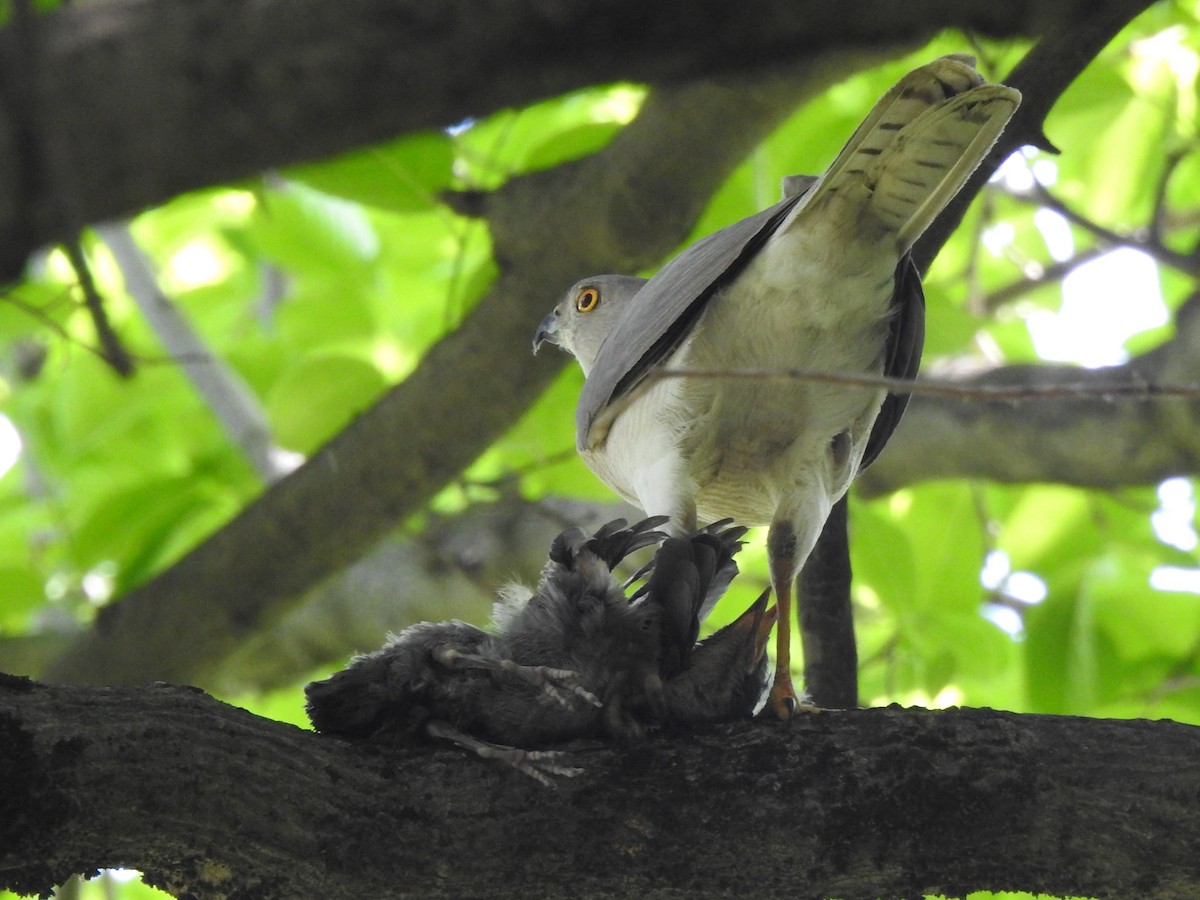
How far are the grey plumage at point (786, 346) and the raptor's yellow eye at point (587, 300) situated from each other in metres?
0.68

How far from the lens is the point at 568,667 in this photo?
8.27 ft

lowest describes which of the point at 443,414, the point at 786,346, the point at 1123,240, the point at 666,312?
the point at 786,346

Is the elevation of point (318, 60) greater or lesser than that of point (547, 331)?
lesser

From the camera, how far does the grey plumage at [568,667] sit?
94.2 inches

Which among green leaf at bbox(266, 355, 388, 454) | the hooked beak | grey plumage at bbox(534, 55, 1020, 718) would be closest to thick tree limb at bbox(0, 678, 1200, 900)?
grey plumage at bbox(534, 55, 1020, 718)

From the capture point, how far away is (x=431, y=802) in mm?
2164

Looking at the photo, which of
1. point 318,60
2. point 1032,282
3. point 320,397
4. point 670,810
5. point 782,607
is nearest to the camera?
point 318,60

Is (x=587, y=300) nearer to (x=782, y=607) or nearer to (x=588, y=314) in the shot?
(x=588, y=314)

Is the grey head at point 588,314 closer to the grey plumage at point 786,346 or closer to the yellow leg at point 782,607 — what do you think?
the grey plumage at point 786,346

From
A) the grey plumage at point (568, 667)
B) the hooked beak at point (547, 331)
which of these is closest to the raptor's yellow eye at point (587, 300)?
the hooked beak at point (547, 331)

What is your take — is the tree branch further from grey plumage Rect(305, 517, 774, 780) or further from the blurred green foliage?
grey plumage Rect(305, 517, 774, 780)

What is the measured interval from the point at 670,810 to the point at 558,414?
269 centimetres

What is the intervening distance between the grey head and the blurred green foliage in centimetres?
40

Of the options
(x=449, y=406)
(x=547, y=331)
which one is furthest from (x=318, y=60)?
(x=449, y=406)
